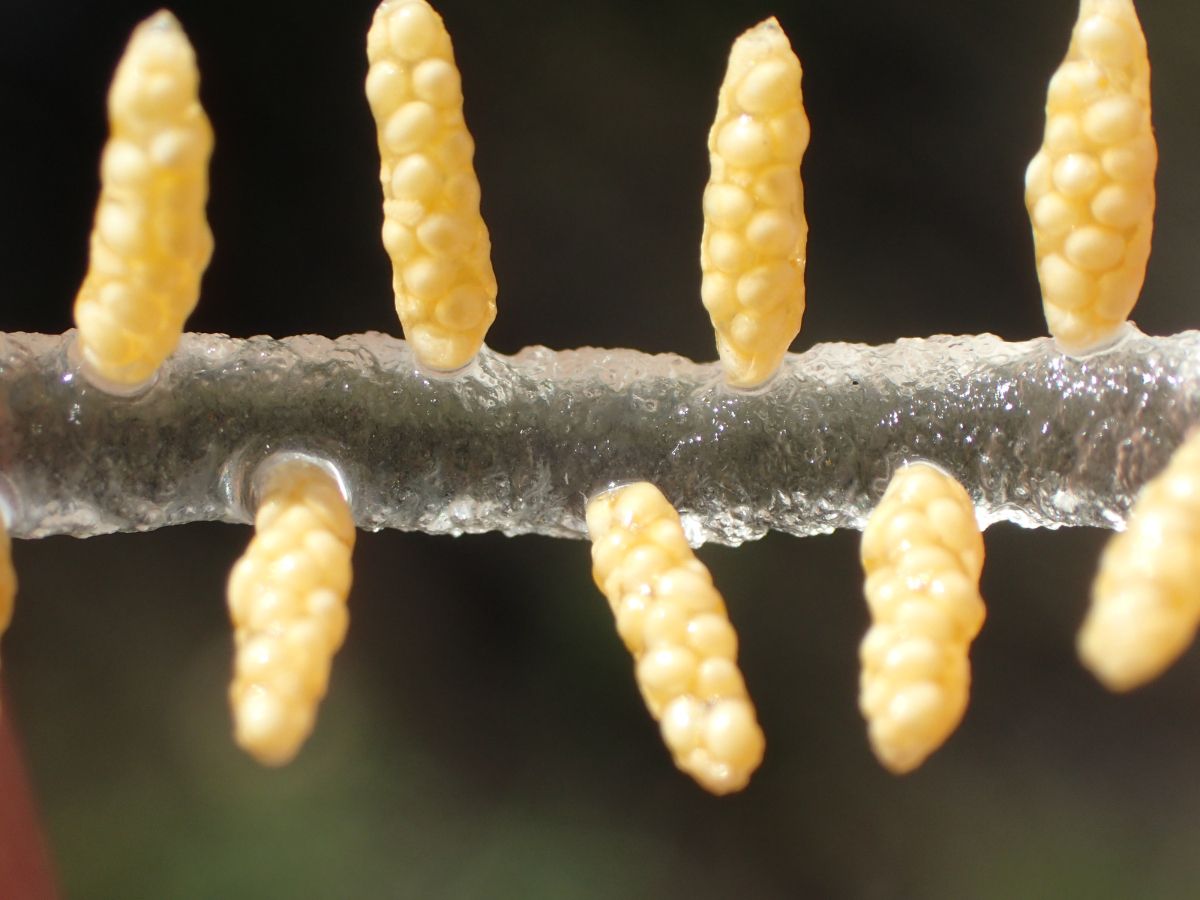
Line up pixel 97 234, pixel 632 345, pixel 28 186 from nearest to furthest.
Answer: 1. pixel 97 234
2. pixel 28 186
3. pixel 632 345

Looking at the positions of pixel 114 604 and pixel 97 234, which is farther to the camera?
pixel 114 604

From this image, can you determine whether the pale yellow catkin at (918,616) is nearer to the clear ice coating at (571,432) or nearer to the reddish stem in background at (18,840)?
the clear ice coating at (571,432)

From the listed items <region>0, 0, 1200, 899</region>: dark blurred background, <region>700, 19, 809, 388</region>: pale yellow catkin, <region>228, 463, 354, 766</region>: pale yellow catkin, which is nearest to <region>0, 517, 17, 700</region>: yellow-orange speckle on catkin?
<region>228, 463, 354, 766</region>: pale yellow catkin

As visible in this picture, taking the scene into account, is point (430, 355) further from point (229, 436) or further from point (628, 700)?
point (628, 700)

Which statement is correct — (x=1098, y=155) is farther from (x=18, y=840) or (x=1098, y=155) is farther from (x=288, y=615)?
(x=18, y=840)

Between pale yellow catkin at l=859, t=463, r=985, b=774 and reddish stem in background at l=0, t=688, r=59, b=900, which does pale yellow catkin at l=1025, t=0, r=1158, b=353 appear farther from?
reddish stem in background at l=0, t=688, r=59, b=900

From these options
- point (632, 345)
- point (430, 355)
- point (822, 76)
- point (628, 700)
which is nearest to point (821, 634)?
point (628, 700)
